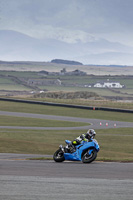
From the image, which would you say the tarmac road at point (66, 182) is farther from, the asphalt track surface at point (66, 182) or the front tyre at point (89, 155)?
the front tyre at point (89, 155)

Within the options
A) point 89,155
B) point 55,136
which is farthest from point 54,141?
point 89,155

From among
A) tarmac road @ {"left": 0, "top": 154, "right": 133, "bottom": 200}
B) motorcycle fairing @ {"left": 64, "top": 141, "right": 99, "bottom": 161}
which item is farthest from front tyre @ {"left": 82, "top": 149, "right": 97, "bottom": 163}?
tarmac road @ {"left": 0, "top": 154, "right": 133, "bottom": 200}

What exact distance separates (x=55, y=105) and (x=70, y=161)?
7253 centimetres

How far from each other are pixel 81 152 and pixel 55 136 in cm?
2676

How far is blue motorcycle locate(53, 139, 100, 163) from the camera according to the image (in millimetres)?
22203

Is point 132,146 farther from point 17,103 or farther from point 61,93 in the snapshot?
point 61,93

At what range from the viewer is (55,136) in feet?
161

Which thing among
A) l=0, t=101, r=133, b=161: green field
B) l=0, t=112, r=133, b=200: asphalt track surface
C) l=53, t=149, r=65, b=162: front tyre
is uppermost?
l=0, t=112, r=133, b=200: asphalt track surface

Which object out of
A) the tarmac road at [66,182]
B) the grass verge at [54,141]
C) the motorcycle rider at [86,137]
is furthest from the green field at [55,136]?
the tarmac road at [66,182]

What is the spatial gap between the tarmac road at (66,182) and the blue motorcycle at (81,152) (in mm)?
1139

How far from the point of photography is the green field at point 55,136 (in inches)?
1385

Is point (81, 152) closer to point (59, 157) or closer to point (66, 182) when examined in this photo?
point (59, 157)

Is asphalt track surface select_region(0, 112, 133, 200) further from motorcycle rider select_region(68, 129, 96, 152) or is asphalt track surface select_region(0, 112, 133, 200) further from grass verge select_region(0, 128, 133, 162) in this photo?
grass verge select_region(0, 128, 133, 162)

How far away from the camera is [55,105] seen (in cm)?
9594
